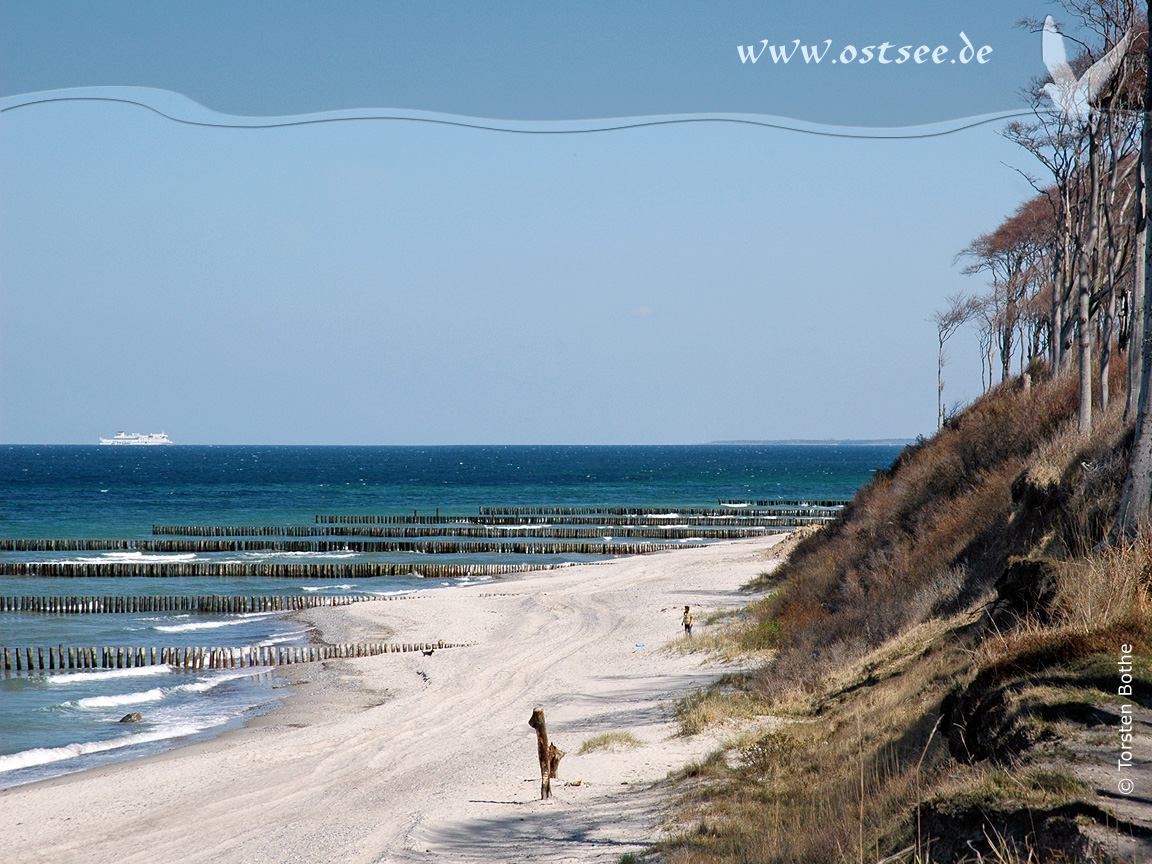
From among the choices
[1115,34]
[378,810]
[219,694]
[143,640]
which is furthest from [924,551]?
[143,640]

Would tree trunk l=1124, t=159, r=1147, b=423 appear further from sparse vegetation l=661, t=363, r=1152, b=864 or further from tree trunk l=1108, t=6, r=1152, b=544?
tree trunk l=1108, t=6, r=1152, b=544

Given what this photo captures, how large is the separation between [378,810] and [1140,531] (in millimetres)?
9286

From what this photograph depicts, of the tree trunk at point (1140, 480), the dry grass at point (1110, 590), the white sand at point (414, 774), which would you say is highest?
the tree trunk at point (1140, 480)

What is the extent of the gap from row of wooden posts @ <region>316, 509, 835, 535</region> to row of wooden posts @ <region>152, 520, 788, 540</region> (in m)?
1.51

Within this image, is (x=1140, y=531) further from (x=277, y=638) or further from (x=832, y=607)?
(x=277, y=638)

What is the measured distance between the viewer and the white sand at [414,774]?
9828mm

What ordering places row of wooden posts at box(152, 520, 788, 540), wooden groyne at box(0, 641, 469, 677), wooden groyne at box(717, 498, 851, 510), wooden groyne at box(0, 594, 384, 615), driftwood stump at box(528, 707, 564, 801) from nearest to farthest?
1. driftwood stump at box(528, 707, 564, 801)
2. wooden groyne at box(0, 641, 469, 677)
3. wooden groyne at box(0, 594, 384, 615)
4. row of wooden posts at box(152, 520, 788, 540)
5. wooden groyne at box(717, 498, 851, 510)

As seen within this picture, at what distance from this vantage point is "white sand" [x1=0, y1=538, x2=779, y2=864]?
32.2 feet

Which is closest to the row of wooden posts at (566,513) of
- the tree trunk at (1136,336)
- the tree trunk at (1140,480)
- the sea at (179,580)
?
the sea at (179,580)

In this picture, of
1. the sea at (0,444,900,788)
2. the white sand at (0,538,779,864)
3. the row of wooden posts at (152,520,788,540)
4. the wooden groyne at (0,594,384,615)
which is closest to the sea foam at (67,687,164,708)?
the sea at (0,444,900,788)

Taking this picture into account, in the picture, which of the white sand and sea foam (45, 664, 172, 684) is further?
sea foam (45, 664, 172, 684)

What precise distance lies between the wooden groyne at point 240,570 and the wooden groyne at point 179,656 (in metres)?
16.2

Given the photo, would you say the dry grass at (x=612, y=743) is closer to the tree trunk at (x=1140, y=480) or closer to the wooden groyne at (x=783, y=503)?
the tree trunk at (x=1140, y=480)

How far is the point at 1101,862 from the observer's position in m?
3.68
